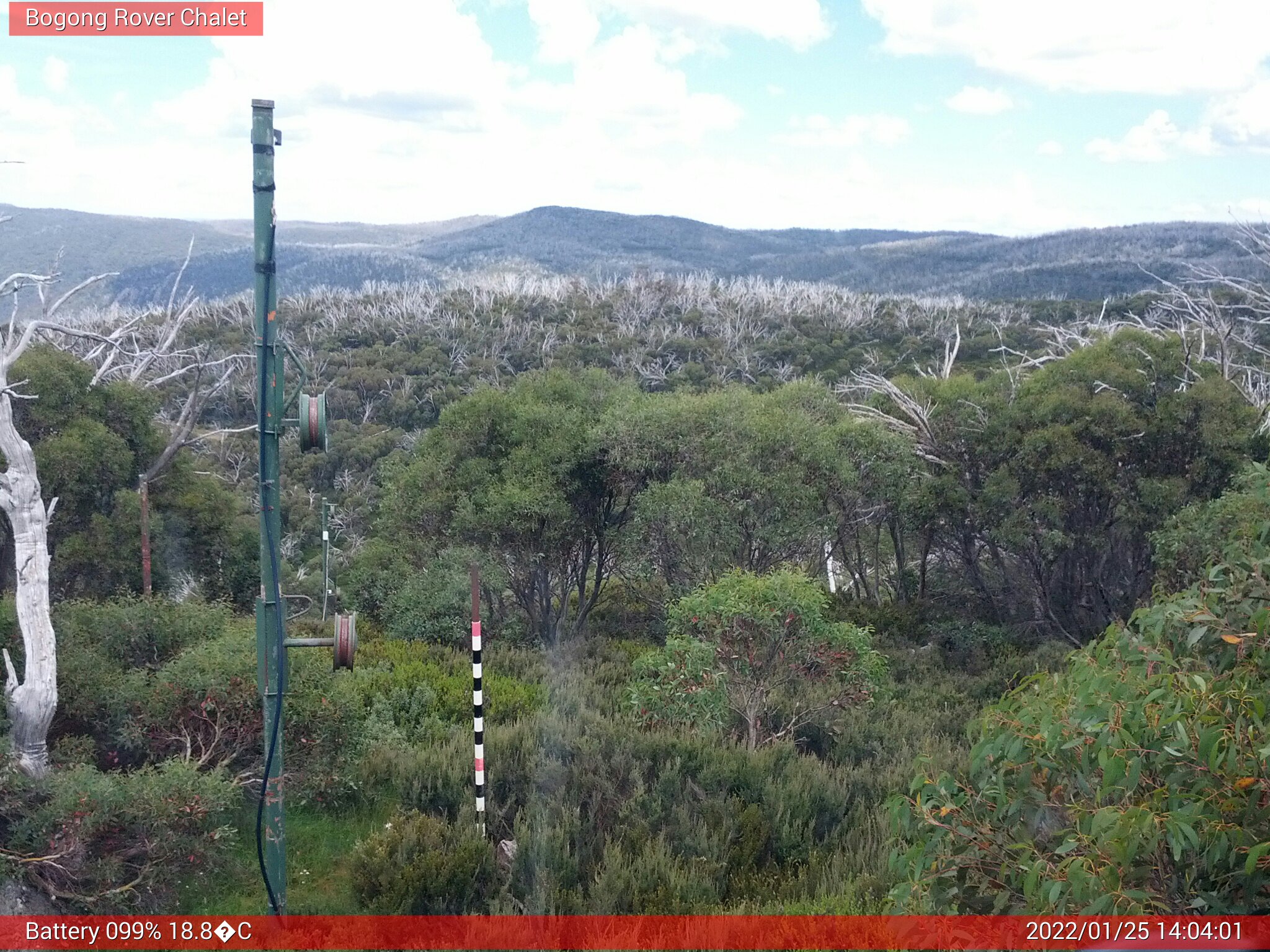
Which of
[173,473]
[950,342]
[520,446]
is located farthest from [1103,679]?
[950,342]

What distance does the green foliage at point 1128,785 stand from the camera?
271 centimetres

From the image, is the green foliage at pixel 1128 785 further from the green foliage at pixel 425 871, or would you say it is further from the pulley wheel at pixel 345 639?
the green foliage at pixel 425 871

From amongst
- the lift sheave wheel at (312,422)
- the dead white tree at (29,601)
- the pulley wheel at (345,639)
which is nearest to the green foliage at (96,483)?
the dead white tree at (29,601)

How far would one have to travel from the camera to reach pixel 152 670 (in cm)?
870

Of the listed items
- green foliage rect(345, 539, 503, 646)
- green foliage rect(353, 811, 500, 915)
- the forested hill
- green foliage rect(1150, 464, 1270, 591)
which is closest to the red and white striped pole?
green foliage rect(353, 811, 500, 915)

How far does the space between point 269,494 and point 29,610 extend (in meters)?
3.14

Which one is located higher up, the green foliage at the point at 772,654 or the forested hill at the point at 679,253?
the forested hill at the point at 679,253

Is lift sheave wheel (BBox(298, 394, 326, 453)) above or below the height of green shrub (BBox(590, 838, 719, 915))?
above

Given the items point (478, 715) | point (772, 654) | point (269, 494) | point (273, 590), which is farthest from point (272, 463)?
point (772, 654)

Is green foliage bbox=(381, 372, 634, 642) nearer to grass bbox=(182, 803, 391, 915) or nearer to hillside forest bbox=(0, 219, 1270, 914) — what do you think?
hillside forest bbox=(0, 219, 1270, 914)

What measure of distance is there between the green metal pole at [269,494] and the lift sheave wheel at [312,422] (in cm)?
15

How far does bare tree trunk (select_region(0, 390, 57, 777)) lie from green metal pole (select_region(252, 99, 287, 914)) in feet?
8.52

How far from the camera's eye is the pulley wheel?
16.8ft

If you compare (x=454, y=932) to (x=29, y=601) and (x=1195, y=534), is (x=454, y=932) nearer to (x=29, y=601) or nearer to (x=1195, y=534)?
(x=29, y=601)
